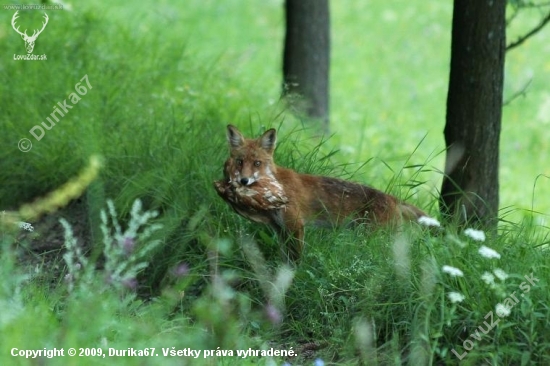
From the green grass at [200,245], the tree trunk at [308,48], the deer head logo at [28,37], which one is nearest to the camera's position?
the green grass at [200,245]

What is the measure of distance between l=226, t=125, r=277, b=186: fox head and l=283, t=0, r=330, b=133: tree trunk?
4032mm

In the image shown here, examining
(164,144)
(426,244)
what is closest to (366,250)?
(426,244)

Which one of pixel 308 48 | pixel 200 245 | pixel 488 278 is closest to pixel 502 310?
pixel 488 278

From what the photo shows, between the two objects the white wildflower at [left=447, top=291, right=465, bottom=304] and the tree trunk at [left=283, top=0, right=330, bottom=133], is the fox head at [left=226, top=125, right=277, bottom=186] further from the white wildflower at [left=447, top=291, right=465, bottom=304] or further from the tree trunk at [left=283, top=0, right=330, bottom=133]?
the tree trunk at [left=283, top=0, right=330, bottom=133]

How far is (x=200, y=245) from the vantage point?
20.9ft

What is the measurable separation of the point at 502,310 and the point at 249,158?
6.70ft

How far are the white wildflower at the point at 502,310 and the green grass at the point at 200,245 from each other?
0.07 m

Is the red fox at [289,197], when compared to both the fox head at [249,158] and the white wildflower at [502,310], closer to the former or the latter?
the fox head at [249,158]

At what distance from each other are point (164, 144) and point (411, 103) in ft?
27.1

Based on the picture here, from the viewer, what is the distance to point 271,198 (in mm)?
6008

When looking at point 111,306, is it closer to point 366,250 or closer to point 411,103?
point 366,250

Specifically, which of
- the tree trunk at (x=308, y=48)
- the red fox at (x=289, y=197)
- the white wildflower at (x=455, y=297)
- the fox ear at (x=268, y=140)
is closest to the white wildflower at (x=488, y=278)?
the white wildflower at (x=455, y=297)

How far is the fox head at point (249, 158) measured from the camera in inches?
241

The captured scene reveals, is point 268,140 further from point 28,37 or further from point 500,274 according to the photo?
point 28,37
